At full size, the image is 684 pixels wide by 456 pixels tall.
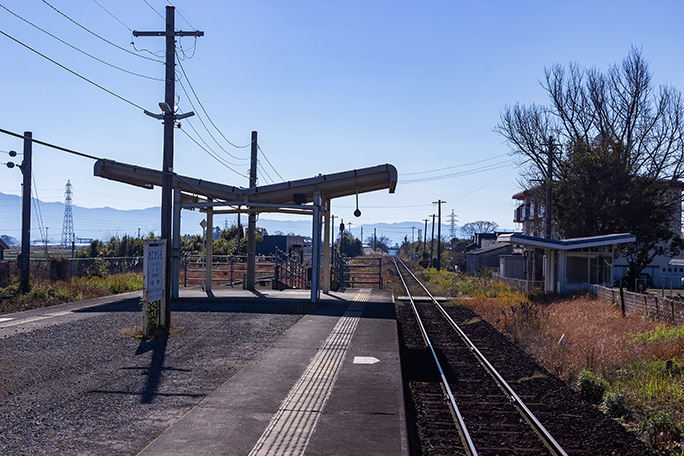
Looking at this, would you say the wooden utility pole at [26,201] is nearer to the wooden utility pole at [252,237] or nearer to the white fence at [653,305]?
the wooden utility pole at [252,237]

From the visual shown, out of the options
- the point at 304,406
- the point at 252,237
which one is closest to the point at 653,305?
the point at 304,406

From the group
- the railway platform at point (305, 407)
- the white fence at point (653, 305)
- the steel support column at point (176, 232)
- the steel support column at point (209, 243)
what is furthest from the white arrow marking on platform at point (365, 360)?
the steel support column at point (209, 243)

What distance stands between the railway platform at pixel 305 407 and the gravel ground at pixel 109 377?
1.20ft

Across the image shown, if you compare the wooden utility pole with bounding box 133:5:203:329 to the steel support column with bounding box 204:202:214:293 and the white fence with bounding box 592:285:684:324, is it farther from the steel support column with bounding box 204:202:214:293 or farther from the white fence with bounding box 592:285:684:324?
the white fence with bounding box 592:285:684:324

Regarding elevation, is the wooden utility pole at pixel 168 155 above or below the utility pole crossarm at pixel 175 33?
below

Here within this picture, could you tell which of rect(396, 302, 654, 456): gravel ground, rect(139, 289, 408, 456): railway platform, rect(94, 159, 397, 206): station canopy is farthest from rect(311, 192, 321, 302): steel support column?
rect(139, 289, 408, 456): railway platform

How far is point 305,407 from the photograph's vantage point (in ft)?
23.9

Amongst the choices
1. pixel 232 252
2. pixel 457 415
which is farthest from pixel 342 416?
pixel 232 252

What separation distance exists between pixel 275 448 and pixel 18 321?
1113 centimetres

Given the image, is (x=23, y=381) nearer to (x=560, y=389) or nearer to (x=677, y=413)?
(x=560, y=389)

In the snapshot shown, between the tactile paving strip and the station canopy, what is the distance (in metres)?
7.82

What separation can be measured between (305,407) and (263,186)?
13.2 meters

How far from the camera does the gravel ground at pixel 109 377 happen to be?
6125 mm

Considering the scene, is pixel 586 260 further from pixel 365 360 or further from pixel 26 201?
pixel 26 201
